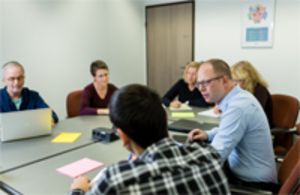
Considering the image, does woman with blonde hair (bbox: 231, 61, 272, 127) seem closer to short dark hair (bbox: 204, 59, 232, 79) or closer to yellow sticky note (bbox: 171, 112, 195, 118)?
yellow sticky note (bbox: 171, 112, 195, 118)

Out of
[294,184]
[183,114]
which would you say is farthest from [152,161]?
[183,114]

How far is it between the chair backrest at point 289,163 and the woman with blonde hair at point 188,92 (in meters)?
1.62

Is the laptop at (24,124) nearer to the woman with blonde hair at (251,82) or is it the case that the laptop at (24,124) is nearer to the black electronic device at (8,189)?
the black electronic device at (8,189)

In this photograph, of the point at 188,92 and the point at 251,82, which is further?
the point at 188,92

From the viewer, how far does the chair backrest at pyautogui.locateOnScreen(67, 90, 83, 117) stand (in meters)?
3.13

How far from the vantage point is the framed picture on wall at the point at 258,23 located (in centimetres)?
408

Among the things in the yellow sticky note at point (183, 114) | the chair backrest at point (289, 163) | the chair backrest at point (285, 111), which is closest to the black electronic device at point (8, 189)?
the chair backrest at point (289, 163)

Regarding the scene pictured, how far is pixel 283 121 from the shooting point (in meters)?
2.85

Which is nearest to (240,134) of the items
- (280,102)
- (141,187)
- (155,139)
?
(155,139)

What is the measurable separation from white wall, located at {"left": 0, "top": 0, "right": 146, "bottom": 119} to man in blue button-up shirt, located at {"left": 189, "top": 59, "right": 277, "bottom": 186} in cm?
286

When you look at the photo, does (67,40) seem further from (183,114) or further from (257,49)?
(257,49)

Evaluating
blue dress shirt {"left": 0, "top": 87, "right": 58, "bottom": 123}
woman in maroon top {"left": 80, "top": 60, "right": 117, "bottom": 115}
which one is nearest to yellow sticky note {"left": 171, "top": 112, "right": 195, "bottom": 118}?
woman in maroon top {"left": 80, "top": 60, "right": 117, "bottom": 115}

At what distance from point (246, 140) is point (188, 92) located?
1.89 meters

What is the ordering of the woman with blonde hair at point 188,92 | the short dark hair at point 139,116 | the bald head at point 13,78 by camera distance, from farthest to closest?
the woman with blonde hair at point 188,92, the bald head at point 13,78, the short dark hair at point 139,116
